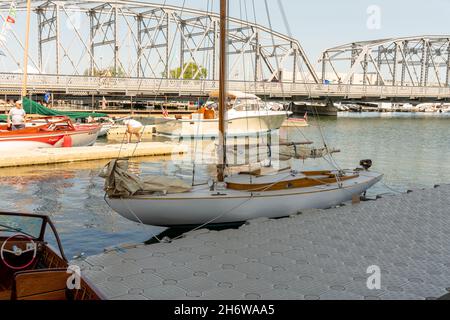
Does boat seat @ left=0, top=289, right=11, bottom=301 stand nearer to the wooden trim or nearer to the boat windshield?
the boat windshield

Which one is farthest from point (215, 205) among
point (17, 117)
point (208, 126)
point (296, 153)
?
point (208, 126)

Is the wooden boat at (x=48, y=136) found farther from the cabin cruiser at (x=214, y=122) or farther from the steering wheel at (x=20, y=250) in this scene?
the steering wheel at (x=20, y=250)

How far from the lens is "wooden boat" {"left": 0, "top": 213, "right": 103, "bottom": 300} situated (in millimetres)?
5746

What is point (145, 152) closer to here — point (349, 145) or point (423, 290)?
point (349, 145)

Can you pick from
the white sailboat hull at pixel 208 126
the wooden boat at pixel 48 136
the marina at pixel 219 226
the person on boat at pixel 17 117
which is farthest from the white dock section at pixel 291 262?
the white sailboat hull at pixel 208 126

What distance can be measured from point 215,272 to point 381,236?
4979 millimetres

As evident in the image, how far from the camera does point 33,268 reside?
7.06m

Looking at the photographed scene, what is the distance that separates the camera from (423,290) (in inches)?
328

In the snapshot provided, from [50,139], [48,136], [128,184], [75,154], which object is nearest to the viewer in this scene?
[128,184]

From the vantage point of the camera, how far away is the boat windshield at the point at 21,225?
23.9 ft

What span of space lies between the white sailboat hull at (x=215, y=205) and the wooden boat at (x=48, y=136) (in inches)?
715

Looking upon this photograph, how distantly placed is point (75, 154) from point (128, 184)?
55.0 ft

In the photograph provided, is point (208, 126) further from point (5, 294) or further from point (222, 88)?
point (5, 294)

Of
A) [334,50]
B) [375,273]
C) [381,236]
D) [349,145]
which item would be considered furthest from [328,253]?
[334,50]
